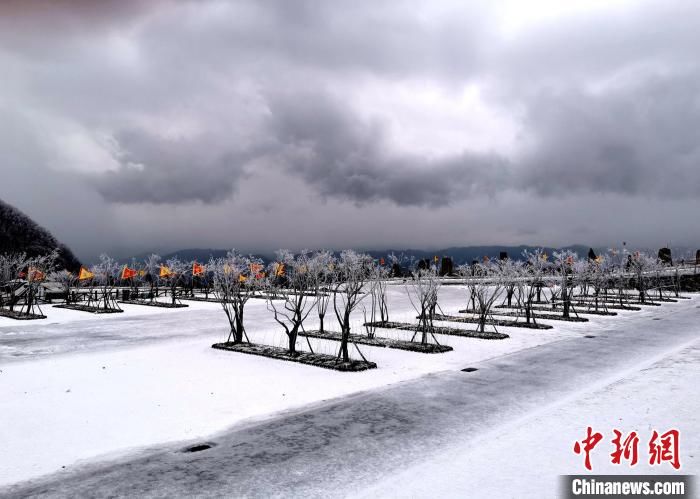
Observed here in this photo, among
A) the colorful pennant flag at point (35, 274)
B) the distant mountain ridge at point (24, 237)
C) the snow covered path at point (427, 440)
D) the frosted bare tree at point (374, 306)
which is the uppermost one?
the distant mountain ridge at point (24, 237)

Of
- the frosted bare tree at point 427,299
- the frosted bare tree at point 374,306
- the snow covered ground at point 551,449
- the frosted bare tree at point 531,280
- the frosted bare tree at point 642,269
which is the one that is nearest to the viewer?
the snow covered ground at point 551,449

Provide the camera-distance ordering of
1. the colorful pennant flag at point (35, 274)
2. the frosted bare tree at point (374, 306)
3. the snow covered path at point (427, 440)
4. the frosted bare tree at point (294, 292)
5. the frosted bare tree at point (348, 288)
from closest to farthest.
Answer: the snow covered path at point (427, 440)
the frosted bare tree at point (348, 288)
the frosted bare tree at point (294, 292)
the frosted bare tree at point (374, 306)
the colorful pennant flag at point (35, 274)

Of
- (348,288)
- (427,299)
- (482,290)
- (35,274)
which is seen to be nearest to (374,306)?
(427,299)

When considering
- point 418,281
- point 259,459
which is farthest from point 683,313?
point 259,459

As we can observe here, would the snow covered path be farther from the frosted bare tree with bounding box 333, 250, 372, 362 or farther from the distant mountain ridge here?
the distant mountain ridge

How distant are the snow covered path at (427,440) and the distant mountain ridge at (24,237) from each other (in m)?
118

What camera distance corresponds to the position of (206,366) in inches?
568

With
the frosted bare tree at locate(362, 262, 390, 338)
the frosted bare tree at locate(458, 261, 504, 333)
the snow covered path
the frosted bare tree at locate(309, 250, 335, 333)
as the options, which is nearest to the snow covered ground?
the snow covered path

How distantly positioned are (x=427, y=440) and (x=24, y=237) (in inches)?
5364

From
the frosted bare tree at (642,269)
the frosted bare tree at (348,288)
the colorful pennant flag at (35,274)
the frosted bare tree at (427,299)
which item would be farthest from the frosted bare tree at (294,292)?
the frosted bare tree at (642,269)

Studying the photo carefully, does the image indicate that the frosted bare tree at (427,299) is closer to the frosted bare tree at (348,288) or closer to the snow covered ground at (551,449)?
the frosted bare tree at (348,288)

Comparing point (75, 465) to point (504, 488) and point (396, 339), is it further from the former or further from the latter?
point (396, 339)

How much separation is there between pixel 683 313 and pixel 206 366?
103ft

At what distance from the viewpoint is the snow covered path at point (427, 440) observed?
6.39m
